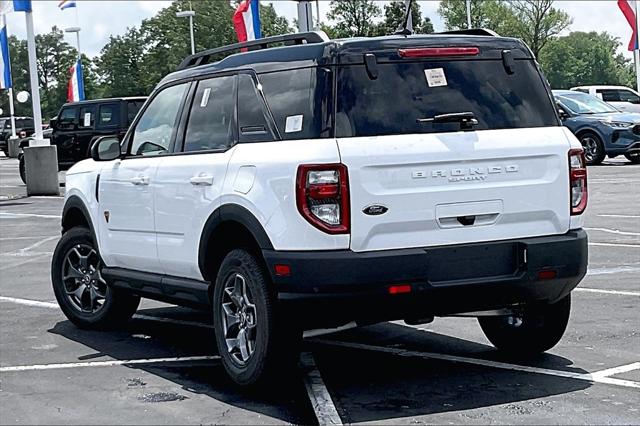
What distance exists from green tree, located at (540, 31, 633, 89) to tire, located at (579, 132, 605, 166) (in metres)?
108

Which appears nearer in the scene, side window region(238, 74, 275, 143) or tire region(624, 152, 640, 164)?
side window region(238, 74, 275, 143)

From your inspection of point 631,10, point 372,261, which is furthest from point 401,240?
point 631,10

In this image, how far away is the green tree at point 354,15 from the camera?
87.4m

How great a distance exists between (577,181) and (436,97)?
3.20 ft

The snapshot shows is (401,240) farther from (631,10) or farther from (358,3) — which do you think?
(358,3)

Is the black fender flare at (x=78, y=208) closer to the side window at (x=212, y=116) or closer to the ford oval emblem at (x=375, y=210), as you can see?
the side window at (x=212, y=116)

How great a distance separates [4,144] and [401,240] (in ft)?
179

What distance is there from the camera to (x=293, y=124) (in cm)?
627

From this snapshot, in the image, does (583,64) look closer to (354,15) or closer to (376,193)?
(354,15)

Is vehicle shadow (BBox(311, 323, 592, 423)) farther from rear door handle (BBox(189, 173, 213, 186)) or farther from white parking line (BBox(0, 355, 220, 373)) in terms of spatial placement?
rear door handle (BBox(189, 173, 213, 186))

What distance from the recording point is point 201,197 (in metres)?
6.88

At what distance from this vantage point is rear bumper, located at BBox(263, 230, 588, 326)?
598 centimetres

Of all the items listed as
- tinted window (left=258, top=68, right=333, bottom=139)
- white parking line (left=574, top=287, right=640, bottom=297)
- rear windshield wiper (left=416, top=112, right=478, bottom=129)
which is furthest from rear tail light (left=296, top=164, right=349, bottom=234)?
white parking line (left=574, top=287, right=640, bottom=297)

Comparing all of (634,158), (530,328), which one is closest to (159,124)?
(530,328)
